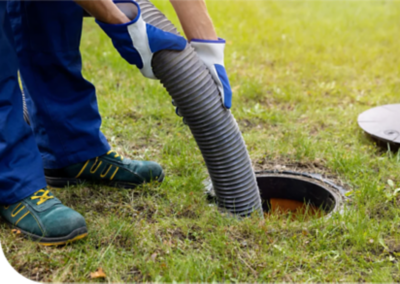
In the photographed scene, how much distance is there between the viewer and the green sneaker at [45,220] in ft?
5.83

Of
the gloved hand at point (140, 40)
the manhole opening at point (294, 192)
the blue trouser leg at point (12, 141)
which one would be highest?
the gloved hand at point (140, 40)

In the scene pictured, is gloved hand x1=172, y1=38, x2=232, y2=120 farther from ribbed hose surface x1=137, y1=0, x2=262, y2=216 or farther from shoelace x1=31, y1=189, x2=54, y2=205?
shoelace x1=31, y1=189, x2=54, y2=205

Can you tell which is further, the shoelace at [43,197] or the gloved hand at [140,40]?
the shoelace at [43,197]

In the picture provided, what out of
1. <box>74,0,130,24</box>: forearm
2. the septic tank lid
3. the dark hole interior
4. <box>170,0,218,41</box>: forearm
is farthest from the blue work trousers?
the septic tank lid

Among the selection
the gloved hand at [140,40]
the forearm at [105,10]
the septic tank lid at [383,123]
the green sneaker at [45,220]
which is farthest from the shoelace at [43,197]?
the septic tank lid at [383,123]

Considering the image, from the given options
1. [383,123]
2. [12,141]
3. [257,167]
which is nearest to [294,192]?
[257,167]

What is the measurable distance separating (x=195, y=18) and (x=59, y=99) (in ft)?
2.57

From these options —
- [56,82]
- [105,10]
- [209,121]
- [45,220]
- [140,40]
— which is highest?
[105,10]

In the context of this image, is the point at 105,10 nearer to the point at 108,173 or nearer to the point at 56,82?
the point at 56,82

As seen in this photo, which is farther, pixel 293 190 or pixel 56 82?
pixel 293 190

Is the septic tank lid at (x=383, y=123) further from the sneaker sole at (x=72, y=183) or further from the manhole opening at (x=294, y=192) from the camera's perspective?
the sneaker sole at (x=72, y=183)

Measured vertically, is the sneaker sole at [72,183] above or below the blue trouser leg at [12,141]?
below

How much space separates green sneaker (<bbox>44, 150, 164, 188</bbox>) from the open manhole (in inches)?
14.0

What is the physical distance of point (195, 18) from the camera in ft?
6.40
